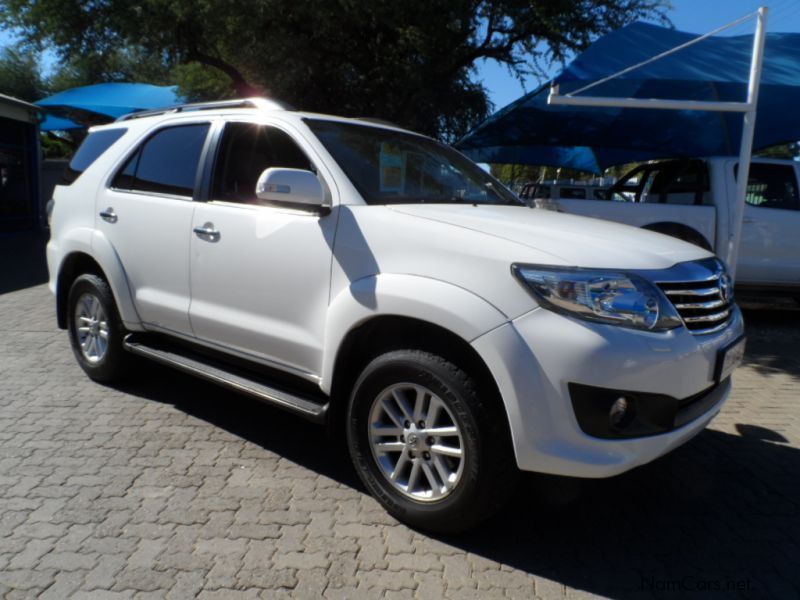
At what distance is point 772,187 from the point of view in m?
7.46

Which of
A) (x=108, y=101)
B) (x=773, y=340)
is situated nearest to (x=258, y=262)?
(x=773, y=340)

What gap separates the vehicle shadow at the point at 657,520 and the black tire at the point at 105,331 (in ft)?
3.43

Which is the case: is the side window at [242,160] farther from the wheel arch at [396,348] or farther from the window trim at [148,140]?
the wheel arch at [396,348]

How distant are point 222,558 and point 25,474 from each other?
1403 millimetres

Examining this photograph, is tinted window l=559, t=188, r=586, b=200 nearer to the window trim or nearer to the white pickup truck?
the white pickup truck

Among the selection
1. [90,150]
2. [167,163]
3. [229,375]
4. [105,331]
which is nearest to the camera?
[229,375]

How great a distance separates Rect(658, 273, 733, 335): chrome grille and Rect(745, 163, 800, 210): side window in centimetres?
517

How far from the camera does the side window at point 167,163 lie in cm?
402

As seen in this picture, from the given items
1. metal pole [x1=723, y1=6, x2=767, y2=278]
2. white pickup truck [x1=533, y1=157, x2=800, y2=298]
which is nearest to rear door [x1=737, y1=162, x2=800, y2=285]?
white pickup truck [x1=533, y1=157, x2=800, y2=298]

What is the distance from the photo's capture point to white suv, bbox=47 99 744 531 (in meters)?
2.50

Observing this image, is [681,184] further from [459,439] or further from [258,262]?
[459,439]

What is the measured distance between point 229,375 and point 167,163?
1.50 m

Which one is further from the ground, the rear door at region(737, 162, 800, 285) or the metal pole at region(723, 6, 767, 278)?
the metal pole at region(723, 6, 767, 278)

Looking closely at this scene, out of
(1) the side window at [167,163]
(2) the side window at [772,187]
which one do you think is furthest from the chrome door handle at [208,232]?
(2) the side window at [772,187]
